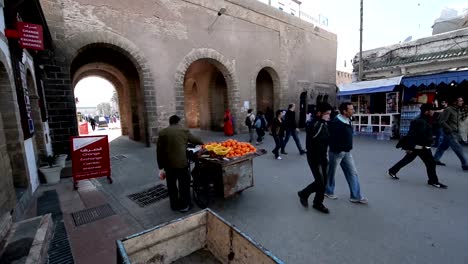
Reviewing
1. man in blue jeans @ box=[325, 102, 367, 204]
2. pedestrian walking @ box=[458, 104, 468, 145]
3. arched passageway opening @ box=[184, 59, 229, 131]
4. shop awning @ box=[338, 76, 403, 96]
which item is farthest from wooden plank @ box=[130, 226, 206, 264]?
arched passageway opening @ box=[184, 59, 229, 131]

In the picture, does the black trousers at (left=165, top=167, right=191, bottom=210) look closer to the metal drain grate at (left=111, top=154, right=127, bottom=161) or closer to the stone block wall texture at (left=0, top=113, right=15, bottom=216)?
the stone block wall texture at (left=0, top=113, right=15, bottom=216)

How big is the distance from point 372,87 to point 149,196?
10791mm

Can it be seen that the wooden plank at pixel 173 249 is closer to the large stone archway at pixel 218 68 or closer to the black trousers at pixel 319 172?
the black trousers at pixel 319 172

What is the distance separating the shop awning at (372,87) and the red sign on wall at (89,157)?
11.0 metres

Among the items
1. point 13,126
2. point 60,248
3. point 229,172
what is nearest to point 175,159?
point 229,172

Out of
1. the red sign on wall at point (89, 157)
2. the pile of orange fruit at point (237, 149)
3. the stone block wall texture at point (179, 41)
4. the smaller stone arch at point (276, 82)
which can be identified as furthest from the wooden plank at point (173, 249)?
the smaller stone arch at point (276, 82)

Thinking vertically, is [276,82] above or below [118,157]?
above

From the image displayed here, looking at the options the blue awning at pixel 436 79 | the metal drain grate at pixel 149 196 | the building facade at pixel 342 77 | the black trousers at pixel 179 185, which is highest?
the building facade at pixel 342 77

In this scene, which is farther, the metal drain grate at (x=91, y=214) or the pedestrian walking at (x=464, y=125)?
the pedestrian walking at (x=464, y=125)

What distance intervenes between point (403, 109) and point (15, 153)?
12888mm

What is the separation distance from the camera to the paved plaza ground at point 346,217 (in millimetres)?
2625

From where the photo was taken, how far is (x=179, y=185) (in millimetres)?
3807

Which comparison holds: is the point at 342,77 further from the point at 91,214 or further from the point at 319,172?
the point at 91,214

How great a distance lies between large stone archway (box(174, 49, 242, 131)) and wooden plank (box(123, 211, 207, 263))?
26.7ft
